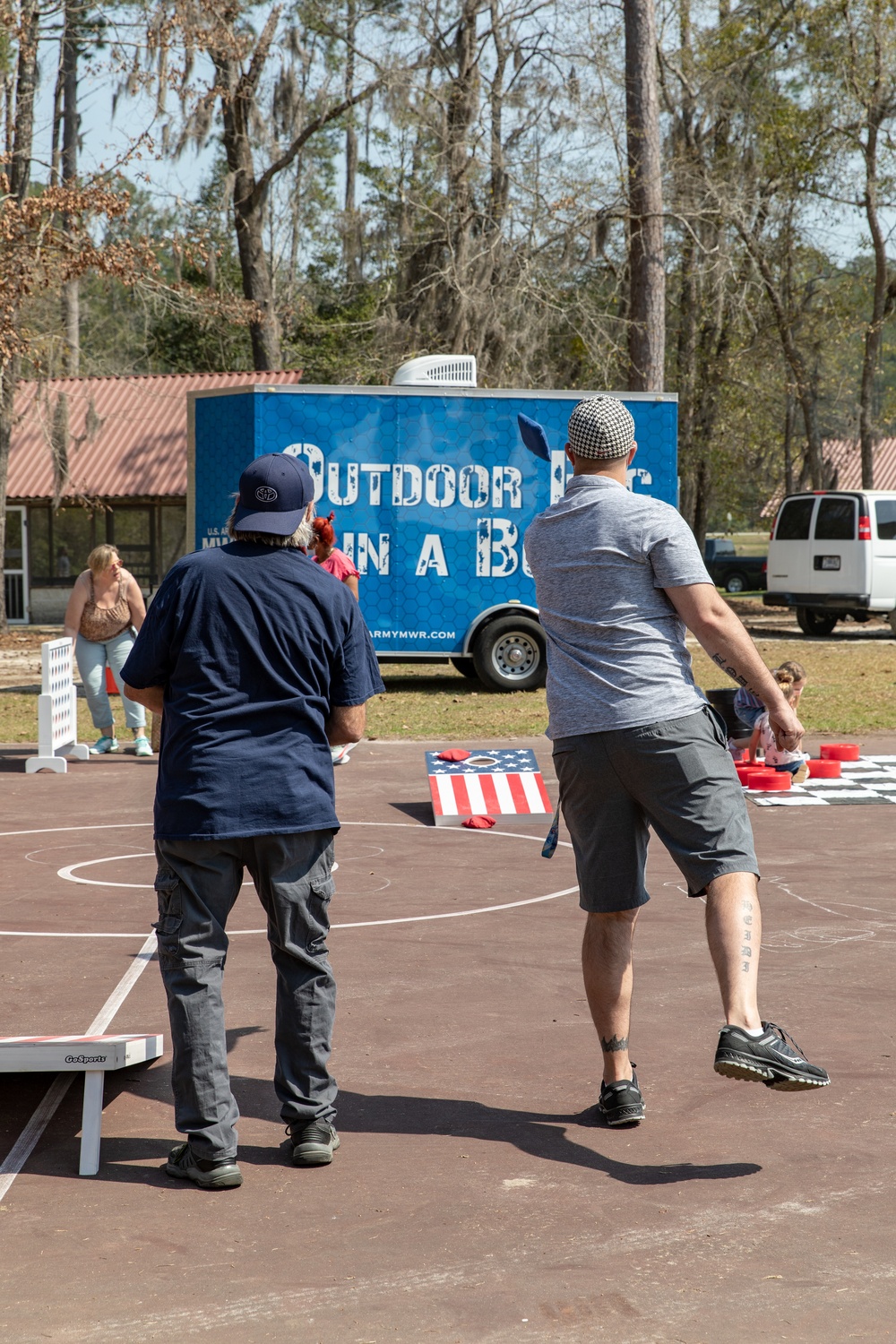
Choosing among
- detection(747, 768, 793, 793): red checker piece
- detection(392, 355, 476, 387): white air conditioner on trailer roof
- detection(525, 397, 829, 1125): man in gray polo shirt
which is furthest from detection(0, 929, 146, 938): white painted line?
detection(392, 355, 476, 387): white air conditioner on trailer roof

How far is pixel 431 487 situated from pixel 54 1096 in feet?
40.9

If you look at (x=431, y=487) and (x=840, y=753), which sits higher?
(x=431, y=487)

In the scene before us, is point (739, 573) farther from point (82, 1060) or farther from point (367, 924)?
point (82, 1060)

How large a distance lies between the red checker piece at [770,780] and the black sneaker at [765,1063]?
6.72 metres

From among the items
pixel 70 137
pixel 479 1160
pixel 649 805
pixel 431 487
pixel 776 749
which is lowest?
pixel 479 1160

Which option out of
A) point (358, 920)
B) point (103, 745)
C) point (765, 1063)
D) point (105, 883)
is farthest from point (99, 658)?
point (765, 1063)

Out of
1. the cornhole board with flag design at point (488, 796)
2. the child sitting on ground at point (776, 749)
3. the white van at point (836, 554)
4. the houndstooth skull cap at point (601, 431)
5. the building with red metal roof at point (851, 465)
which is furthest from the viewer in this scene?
the building with red metal roof at point (851, 465)

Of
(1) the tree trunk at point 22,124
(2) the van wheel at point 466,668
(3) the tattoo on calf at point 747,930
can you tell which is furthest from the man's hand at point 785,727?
(1) the tree trunk at point 22,124

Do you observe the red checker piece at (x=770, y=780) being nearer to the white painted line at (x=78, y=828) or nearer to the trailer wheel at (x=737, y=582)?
the white painted line at (x=78, y=828)

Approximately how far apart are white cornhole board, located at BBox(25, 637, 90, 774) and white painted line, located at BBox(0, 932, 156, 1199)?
5715 millimetres

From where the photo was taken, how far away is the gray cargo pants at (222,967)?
3842 millimetres

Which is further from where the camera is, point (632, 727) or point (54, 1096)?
point (54, 1096)

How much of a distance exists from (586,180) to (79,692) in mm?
14345

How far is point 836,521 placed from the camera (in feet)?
78.8
